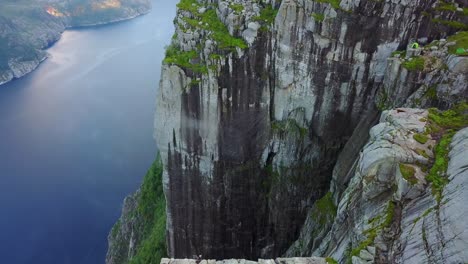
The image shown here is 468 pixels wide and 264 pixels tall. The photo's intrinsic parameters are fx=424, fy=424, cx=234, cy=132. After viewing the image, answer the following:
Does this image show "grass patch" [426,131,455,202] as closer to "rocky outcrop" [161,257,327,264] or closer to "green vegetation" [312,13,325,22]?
"rocky outcrop" [161,257,327,264]

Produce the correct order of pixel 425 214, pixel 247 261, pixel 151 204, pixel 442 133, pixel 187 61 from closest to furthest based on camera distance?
pixel 425 214 < pixel 247 261 < pixel 442 133 < pixel 187 61 < pixel 151 204

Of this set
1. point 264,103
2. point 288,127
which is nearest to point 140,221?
point 288,127

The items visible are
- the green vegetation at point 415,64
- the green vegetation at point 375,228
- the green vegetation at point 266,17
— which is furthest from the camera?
the green vegetation at point 266,17

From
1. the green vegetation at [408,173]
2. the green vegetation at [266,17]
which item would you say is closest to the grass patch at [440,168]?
the green vegetation at [408,173]

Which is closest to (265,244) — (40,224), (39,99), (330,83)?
(330,83)

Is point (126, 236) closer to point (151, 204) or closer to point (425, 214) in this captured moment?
point (151, 204)

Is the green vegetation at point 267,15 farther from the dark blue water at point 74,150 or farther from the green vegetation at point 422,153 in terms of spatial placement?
the dark blue water at point 74,150
